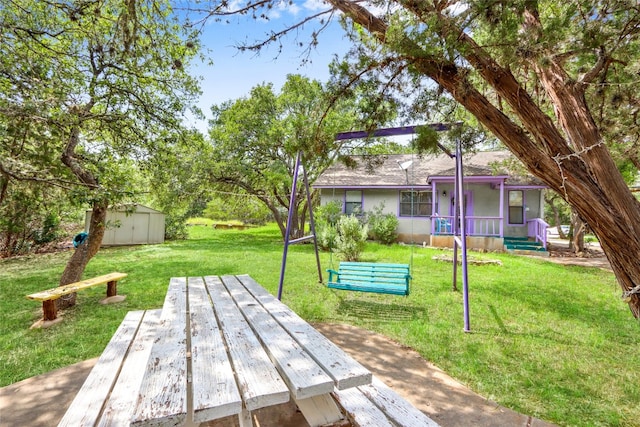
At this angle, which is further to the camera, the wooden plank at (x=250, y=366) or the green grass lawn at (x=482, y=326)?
the green grass lawn at (x=482, y=326)

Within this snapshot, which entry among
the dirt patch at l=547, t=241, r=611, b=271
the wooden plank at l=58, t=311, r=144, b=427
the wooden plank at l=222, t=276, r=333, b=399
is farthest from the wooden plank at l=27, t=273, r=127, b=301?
the dirt patch at l=547, t=241, r=611, b=271

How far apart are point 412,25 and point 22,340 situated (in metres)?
6.20

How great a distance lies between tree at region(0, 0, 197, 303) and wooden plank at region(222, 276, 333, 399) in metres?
3.68

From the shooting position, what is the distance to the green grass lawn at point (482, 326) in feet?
10.2

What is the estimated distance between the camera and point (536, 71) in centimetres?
344

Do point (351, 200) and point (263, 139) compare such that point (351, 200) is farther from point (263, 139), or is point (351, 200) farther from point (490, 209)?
point (490, 209)

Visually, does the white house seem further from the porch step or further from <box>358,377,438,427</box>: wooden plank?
<box>358,377,438,427</box>: wooden plank

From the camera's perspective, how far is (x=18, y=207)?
10016 millimetres

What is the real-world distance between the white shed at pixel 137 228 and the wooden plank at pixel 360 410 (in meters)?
15.3

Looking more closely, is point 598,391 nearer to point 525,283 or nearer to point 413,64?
point 413,64

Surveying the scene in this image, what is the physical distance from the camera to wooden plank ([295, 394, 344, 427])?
5.23 ft

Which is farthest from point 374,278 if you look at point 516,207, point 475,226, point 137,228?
point 137,228

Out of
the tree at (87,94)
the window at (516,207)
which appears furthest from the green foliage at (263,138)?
the window at (516,207)

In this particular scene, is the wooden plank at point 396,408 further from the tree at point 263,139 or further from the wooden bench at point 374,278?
the tree at point 263,139
